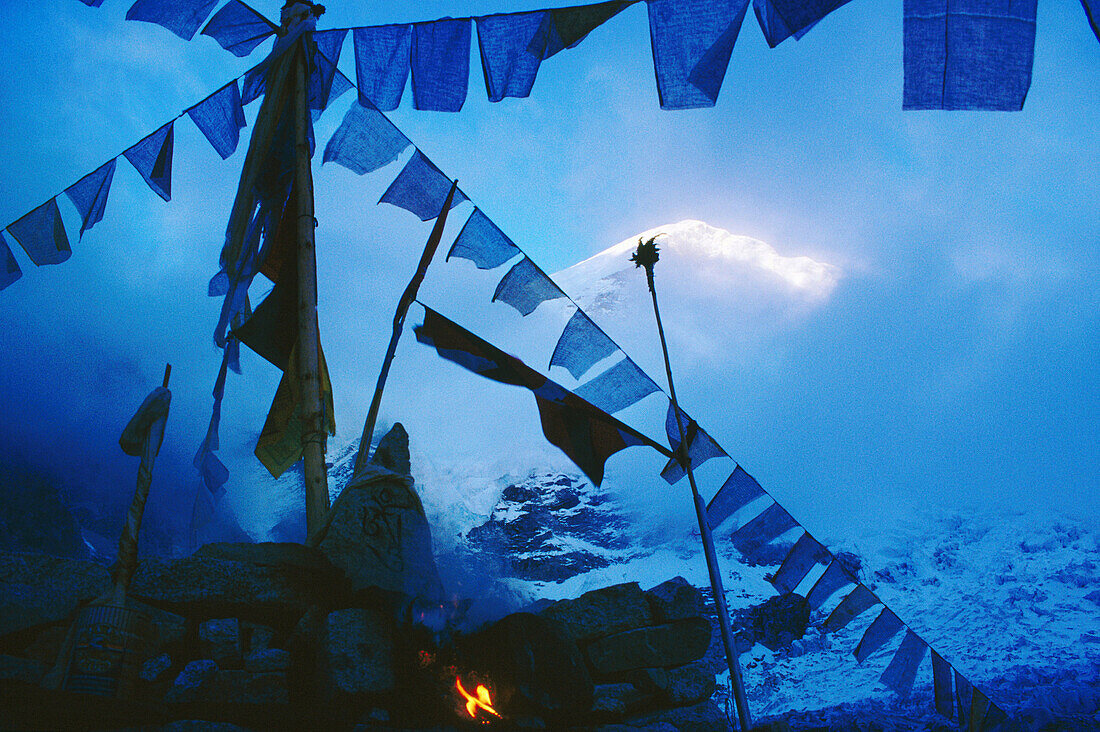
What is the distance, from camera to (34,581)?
3.22 metres

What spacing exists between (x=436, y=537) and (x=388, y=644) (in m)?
1.30

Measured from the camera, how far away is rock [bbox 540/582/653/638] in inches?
186

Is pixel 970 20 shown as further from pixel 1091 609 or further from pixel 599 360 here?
pixel 1091 609

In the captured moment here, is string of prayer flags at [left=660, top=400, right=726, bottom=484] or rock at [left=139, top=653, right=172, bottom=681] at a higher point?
string of prayer flags at [left=660, top=400, right=726, bottom=484]

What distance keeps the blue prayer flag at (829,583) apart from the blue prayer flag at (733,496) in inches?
63.9

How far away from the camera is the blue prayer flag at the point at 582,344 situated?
6953 mm

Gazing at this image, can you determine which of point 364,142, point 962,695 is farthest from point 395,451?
point 962,695

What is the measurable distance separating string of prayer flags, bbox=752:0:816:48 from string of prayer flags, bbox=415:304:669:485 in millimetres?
3102

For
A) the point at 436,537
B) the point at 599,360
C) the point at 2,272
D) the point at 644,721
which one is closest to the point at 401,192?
the point at 599,360

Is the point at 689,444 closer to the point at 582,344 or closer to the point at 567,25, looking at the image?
the point at 582,344

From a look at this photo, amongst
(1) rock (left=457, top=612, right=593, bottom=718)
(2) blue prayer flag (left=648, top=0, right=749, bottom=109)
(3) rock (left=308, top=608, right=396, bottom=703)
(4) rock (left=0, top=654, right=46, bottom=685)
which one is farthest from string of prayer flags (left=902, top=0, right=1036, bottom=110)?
(4) rock (left=0, top=654, right=46, bottom=685)

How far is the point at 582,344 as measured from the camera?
6984 mm

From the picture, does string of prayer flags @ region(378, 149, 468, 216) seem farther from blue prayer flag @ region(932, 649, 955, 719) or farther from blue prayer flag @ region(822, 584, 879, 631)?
blue prayer flag @ region(932, 649, 955, 719)

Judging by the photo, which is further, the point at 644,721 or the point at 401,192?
the point at 401,192
